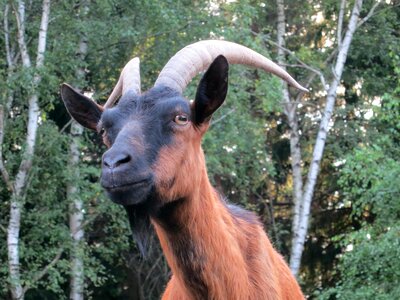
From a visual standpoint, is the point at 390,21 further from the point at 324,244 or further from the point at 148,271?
the point at 148,271

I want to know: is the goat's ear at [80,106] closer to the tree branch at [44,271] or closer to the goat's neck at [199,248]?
the goat's neck at [199,248]

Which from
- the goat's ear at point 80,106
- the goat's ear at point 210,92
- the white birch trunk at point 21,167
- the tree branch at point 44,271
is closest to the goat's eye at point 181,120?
the goat's ear at point 210,92

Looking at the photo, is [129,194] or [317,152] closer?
[129,194]

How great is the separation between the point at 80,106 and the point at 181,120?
1115 millimetres

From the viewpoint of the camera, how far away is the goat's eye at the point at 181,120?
6.11 m

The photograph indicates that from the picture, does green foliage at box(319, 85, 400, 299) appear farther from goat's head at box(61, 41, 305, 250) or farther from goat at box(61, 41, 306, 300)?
goat's head at box(61, 41, 305, 250)

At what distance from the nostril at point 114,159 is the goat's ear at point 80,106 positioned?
4.57ft

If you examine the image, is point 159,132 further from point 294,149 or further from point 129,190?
point 294,149

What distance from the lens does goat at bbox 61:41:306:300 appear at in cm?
568

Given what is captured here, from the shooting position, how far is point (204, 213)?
6285mm

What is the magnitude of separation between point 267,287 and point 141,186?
1550 mm

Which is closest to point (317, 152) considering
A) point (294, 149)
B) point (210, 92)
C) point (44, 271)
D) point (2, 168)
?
point (294, 149)

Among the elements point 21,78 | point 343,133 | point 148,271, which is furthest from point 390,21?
point 21,78

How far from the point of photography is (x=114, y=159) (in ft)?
18.0
